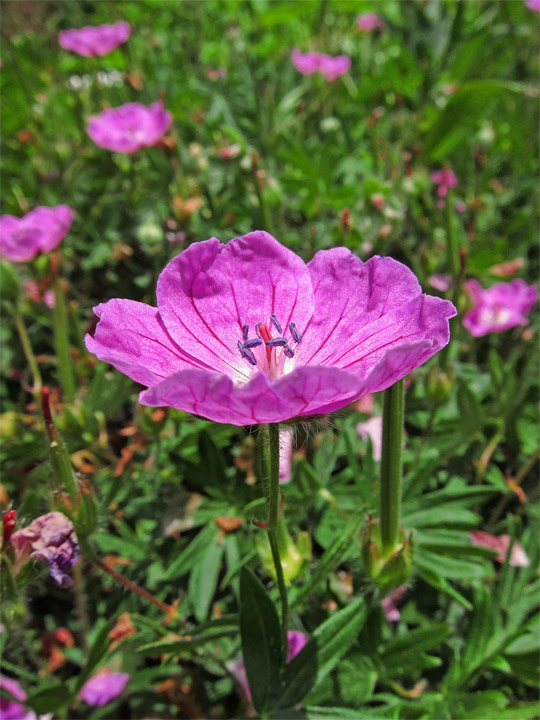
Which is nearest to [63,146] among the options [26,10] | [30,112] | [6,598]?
[30,112]

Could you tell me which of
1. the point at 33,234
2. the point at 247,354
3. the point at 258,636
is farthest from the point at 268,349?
the point at 33,234

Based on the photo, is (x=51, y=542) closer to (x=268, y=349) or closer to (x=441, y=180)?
(x=268, y=349)

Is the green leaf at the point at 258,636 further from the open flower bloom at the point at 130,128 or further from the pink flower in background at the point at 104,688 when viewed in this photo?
the open flower bloom at the point at 130,128

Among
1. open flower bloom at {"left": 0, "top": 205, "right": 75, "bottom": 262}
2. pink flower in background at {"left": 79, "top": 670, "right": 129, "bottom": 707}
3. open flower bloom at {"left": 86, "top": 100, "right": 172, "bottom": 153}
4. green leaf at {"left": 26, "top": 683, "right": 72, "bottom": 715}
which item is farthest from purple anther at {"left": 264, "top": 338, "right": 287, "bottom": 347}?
open flower bloom at {"left": 86, "top": 100, "right": 172, "bottom": 153}

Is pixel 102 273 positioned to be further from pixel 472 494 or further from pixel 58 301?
pixel 472 494

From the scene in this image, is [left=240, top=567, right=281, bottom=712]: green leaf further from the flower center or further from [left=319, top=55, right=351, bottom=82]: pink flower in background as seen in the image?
[left=319, top=55, right=351, bottom=82]: pink flower in background

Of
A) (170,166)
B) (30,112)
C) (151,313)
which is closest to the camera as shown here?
(151,313)
